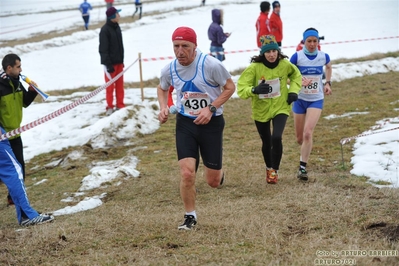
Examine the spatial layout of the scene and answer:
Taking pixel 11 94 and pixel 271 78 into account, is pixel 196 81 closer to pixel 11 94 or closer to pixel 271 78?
pixel 271 78

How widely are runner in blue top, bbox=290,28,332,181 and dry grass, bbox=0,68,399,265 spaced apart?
49 centimetres

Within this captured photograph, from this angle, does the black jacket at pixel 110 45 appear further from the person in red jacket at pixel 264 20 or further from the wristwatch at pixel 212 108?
the wristwatch at pixel 212 108

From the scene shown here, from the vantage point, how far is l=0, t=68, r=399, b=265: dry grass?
15.9 feet

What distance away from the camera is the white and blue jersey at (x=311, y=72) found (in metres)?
8.12

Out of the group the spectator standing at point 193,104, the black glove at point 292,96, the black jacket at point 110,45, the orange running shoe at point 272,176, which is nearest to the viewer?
the spectator standing at point 193,104

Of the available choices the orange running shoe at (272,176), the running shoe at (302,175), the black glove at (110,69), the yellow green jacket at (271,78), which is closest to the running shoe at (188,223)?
the yellow green jacket at (271,78)

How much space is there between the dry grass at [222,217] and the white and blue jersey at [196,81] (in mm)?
1242

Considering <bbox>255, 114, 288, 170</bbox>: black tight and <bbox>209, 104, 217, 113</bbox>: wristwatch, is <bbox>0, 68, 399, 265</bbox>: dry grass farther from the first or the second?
<bbox>209, 104, 217, 113</bbox>: wristwatch

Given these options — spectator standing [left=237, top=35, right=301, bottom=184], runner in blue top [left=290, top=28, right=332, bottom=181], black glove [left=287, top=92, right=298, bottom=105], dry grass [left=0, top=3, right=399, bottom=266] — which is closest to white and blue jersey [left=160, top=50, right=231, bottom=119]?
dry grass [left=0, top=3, right=399, bottom=266]

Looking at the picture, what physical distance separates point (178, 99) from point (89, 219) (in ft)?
5.93

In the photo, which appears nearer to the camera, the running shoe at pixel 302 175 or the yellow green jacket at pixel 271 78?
the yellow green jacket at pixel 271 78

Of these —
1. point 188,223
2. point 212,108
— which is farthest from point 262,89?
point 188,223

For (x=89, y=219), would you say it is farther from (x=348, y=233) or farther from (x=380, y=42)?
(x=380, y=42)

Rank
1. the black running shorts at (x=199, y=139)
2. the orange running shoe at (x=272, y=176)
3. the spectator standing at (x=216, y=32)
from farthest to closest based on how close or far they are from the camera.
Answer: the spectator standing at (x=216, y=32) → the orange running shoe at (x=272, y=176) → the black running shorts at (x=199, y=139)
